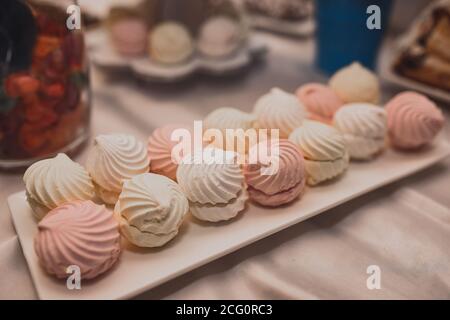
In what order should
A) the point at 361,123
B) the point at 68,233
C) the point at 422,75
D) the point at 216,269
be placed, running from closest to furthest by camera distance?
the point at 68,233, the point at 216,269, the point at 361,123, the point at 422,75

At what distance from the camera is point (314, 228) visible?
858mm

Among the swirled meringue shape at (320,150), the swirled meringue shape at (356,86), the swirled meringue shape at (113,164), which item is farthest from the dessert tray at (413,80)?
the swirled meringue shape at (113,164)

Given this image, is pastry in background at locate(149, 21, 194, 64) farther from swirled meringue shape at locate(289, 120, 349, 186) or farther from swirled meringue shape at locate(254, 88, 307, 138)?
swirled meringue shape at locate(289, 120, 349, 186)

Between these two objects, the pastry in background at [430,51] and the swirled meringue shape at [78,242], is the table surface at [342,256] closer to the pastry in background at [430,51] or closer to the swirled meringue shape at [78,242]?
the swirled meringue shape at [78,242]

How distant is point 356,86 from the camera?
40.8 inches

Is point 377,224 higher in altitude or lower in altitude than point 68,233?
lower

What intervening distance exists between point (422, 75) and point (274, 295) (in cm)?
74

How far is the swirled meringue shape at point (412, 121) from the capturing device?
0.96 metres

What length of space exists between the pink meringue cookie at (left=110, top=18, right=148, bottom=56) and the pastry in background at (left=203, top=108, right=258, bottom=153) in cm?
48

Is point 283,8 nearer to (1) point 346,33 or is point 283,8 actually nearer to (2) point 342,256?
(1) point 346,33

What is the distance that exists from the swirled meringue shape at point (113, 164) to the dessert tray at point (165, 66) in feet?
1.53

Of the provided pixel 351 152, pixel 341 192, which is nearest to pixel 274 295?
pixel 341 192

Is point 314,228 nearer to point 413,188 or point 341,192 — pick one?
point 341,192

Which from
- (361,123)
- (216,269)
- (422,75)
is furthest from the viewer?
(422,75)
